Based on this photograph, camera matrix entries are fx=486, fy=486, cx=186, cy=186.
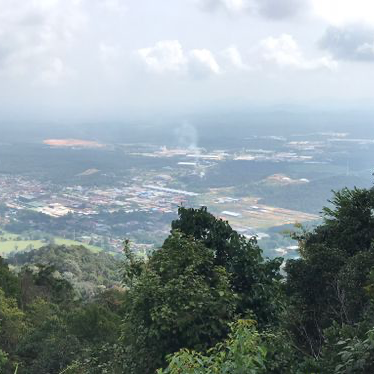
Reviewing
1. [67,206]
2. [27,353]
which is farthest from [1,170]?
[27,353]

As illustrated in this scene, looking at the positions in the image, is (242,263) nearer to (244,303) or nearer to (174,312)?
(244,303)

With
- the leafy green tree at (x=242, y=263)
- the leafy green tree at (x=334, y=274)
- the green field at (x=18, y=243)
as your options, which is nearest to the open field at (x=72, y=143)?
the green field at (x=18, y=243)

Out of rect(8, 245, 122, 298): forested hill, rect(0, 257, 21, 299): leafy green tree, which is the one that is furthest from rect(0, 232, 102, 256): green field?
rect(0, 257, 21, 299): leafy green tree

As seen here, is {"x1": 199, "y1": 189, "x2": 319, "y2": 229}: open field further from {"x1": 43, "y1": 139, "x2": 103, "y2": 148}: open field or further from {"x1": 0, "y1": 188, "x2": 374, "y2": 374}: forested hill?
{"x1": 43, "y1": 139, "x2": 103, "y2": 148}: open field

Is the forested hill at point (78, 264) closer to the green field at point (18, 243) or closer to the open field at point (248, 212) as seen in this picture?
the green field at point (18, 243)

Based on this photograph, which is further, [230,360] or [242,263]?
[242,263]

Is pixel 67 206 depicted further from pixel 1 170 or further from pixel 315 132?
pixel 315 132

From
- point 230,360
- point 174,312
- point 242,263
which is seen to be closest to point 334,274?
point 242,263
